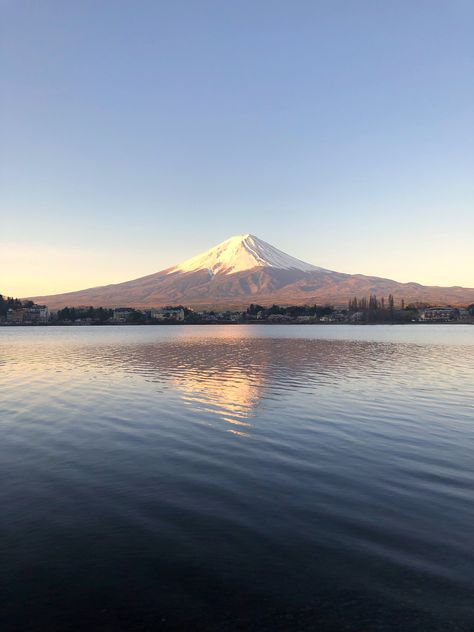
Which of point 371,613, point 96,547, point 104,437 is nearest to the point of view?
point 371,613

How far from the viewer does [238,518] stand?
1166 cm

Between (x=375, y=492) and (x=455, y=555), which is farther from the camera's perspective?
(x=375, y=492)

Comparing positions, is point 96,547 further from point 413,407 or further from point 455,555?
point 413,407

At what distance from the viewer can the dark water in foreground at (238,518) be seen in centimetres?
798

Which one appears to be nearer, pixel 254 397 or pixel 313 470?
pixel 313 470

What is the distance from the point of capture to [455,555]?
969 centimetres

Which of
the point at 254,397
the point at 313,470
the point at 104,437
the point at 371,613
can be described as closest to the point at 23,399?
the point at 104,437

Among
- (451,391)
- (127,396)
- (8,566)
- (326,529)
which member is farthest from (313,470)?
(451,391)

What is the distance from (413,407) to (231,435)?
512 inches

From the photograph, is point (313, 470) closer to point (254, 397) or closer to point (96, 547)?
point (96, 547)

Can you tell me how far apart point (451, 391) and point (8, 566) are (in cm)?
3188

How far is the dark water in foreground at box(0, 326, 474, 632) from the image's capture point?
798cm

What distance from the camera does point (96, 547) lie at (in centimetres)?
1017

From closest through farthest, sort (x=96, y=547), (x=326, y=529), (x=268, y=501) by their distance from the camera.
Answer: (x=96, y=547), (x=326, y=529), (x=268, y=501)
